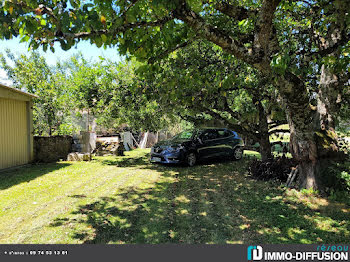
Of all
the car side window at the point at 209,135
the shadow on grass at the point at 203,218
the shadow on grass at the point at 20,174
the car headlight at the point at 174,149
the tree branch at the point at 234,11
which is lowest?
the shadow on grass at the point at 203,218

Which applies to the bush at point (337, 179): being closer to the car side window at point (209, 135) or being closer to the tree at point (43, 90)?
the car side window at point (209, 135)

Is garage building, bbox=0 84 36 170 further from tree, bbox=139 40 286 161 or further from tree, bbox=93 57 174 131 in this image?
tree, bbox=139 40 286 161

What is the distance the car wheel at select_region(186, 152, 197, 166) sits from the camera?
31.5ft

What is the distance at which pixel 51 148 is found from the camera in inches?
425

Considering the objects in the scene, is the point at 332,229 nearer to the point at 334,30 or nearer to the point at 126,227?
the point at 126,227

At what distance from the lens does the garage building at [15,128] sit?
841cm

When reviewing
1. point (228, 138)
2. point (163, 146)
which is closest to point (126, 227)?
point (163, 146)

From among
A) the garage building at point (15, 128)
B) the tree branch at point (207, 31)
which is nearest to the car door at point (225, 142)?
the tree branch at point (207, 31)

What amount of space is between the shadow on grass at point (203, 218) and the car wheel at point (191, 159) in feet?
10.8

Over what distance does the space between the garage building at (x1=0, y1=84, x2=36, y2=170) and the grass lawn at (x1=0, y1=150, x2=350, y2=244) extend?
5.98ft

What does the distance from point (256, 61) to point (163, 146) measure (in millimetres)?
6550

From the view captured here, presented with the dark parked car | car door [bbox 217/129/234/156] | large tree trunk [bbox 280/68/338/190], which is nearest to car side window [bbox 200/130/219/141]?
the dark parked car

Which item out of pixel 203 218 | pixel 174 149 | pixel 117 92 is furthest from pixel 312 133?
pixel 117 92

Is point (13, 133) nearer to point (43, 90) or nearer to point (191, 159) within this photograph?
point (43, 90)
